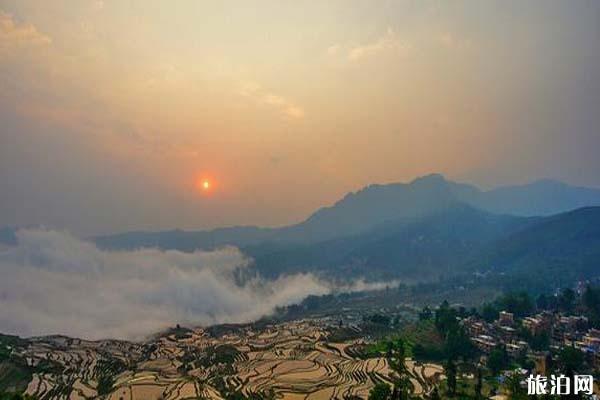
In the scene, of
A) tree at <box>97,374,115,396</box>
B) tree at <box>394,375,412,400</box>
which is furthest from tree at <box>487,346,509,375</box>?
tree at <box>97,374,115,396</box>

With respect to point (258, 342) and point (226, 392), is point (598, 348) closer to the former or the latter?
point (226, 392)

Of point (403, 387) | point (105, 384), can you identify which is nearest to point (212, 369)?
point (105, 384)

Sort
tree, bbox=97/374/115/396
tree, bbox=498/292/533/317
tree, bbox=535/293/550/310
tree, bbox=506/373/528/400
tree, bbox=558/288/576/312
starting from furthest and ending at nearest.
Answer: tree, bbox=535/293/550/310 → tree, bbox=558/288/576/312 → tree, bbox=498/292/533/317 → tree, bbox=97/374/115/396 → tree, bbox=506/373/528/400

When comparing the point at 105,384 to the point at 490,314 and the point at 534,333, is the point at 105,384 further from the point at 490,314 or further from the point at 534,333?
the point at 490,314

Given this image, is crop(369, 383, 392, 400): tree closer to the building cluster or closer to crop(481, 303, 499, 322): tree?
the building cluster

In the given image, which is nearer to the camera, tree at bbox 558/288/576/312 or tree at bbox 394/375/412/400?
tree at bbox 394/375/412/400

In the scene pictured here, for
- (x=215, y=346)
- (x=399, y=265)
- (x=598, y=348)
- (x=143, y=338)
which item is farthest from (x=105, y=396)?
(x=399, y=265)

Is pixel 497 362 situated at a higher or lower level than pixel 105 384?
higher
